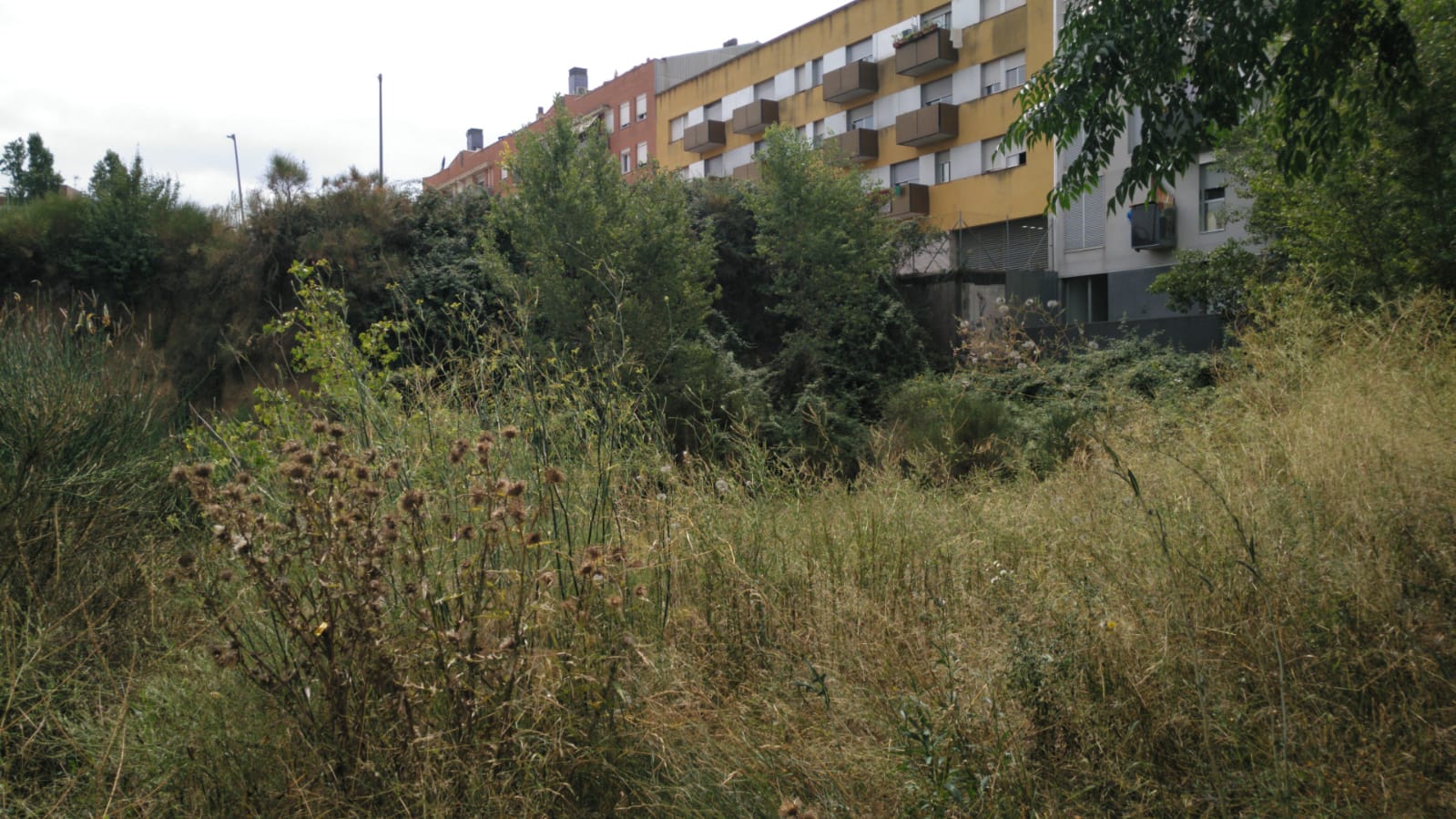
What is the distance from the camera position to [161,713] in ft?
9.87

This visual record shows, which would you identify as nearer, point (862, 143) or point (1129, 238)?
point (1129, 238)

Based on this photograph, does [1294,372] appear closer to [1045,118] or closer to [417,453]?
[1045,118]

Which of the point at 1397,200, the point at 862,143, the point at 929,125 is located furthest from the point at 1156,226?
the point at 1397,200

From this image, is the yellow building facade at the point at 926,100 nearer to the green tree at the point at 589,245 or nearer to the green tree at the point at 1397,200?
the green tree at the point at 589,245

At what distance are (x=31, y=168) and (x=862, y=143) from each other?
32.7 meters

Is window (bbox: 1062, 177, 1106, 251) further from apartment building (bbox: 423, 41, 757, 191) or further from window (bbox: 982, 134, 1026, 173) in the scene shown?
apartment building (bbox: 423, 41, 757, 191)

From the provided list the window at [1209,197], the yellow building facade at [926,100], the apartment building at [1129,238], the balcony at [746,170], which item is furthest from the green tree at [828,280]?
the balcony at [746,170]

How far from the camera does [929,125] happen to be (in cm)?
2662

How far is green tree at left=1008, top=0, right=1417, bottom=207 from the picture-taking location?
16.0 feet

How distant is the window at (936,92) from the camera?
27141 mm

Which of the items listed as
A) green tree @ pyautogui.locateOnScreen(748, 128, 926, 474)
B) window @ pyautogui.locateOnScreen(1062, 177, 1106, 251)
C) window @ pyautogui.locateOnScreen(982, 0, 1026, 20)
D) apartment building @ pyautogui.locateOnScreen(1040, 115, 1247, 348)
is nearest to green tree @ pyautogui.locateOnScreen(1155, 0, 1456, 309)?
green tree @ pyautogui.locateOnScreen(748, 128, 926, 474)

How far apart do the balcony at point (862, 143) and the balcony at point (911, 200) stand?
1.94 metres

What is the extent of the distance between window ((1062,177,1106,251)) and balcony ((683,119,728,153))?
13.7 metres

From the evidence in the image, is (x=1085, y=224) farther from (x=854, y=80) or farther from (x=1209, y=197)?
(x=854, y=80)
